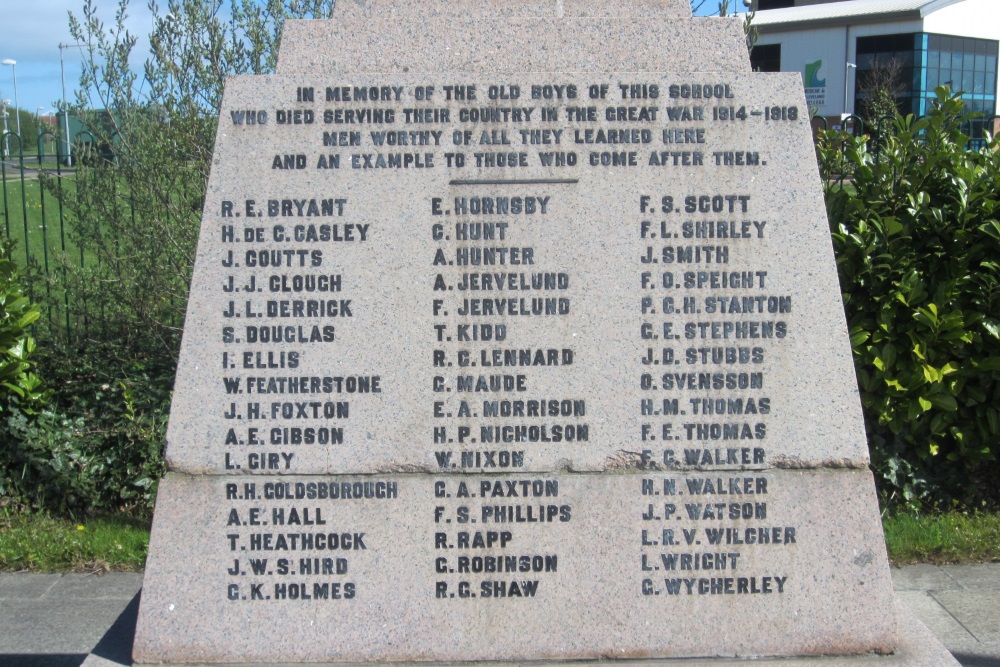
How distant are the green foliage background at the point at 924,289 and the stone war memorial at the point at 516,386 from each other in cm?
256

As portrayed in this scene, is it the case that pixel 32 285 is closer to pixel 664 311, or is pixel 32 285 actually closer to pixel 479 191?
pixel 479 191

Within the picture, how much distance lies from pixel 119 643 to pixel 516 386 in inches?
64.5

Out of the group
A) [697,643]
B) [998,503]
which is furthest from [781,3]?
[697,643]

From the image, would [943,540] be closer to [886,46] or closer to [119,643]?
[119,643]

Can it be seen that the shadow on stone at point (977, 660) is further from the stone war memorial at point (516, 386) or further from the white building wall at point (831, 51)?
the white building wall at point (831, 51)

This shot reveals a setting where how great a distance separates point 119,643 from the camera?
3.43 metres

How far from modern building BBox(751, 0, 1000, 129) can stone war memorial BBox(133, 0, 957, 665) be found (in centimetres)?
3916

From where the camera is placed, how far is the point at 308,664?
10.9ft

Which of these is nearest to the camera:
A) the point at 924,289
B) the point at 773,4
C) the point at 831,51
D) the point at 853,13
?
the point at 924,289

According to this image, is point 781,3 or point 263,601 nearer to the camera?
point 263,601

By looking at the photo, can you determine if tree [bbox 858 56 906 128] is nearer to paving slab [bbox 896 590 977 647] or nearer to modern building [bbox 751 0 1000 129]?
modern building [bbox 751 0 1000 129]

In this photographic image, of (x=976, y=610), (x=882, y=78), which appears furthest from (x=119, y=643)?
(x=882, y=78)

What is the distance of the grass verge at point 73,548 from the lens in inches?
221

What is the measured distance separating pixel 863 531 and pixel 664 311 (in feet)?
3.27
